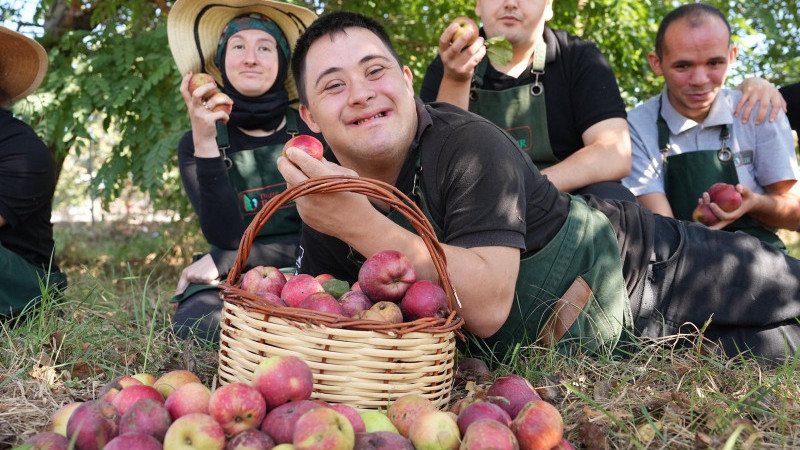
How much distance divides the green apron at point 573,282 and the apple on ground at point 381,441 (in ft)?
3.31

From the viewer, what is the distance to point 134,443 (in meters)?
1.57

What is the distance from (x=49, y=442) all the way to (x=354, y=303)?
90 centimetres

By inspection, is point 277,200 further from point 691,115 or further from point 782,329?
point 691,115

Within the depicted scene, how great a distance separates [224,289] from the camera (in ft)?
7.10

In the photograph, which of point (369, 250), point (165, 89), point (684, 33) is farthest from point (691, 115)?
point (165, 89)

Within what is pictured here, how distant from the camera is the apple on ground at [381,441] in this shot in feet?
5.35

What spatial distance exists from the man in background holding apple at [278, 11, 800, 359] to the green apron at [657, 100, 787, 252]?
956 mm

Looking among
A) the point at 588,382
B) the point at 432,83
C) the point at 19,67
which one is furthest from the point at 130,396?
the point at 19,67

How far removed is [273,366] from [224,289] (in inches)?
17.0

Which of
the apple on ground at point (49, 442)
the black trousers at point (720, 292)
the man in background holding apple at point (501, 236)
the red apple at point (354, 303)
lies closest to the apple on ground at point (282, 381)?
the red apple at point (354, 303)

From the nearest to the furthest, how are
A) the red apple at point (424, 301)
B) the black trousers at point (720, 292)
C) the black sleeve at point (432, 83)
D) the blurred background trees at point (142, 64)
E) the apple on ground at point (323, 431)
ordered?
the apple on ground at point (323, 431)
the red apple at point (424, 301)
the black trousers at point (720, 292)
the black sleeve at point (432, 83)
the blurred background trees at point (142, 64)

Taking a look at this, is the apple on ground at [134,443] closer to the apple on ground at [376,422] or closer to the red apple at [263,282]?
the apple on ground at [376,422]

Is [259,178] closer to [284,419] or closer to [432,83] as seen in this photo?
[432,83]

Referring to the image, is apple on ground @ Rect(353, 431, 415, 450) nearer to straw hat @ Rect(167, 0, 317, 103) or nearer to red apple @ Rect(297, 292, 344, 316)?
red apple @ Rect(297, 292, 344, 316)
